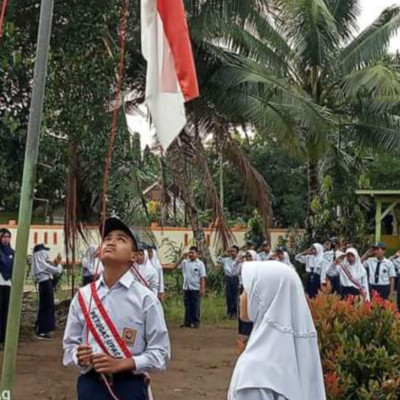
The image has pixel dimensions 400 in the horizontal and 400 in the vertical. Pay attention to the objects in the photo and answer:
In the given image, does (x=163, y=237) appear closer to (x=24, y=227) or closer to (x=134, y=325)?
(x=24, y=227)

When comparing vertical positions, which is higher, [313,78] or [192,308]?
[313,78]

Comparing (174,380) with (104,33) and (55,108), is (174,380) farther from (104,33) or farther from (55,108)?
(104,33)

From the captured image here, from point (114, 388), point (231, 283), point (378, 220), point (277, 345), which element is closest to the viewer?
point (277, 345)

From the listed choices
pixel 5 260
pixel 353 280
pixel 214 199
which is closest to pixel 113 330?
pixel 5 260

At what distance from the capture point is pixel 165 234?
960 inches

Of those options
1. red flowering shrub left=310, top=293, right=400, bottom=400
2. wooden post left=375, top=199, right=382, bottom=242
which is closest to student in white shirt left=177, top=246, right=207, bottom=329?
red flowering shrub left=310, top=293, right=400, bottom=400

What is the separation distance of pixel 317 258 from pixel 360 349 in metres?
11.4

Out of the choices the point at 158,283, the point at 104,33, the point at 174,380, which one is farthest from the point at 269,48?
→ the point at 174,380

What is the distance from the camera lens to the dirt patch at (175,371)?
807 cm

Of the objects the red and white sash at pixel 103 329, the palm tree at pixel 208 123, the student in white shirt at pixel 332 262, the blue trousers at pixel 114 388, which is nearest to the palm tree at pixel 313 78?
the palm tree at pixel 208 123

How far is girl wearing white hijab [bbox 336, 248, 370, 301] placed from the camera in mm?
12914

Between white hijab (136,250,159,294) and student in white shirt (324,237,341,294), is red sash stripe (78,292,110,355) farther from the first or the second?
student in white shirt (324,237,341,294)

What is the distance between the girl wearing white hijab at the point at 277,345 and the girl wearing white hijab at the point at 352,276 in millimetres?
9784

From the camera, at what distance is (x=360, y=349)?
17.9 ft
